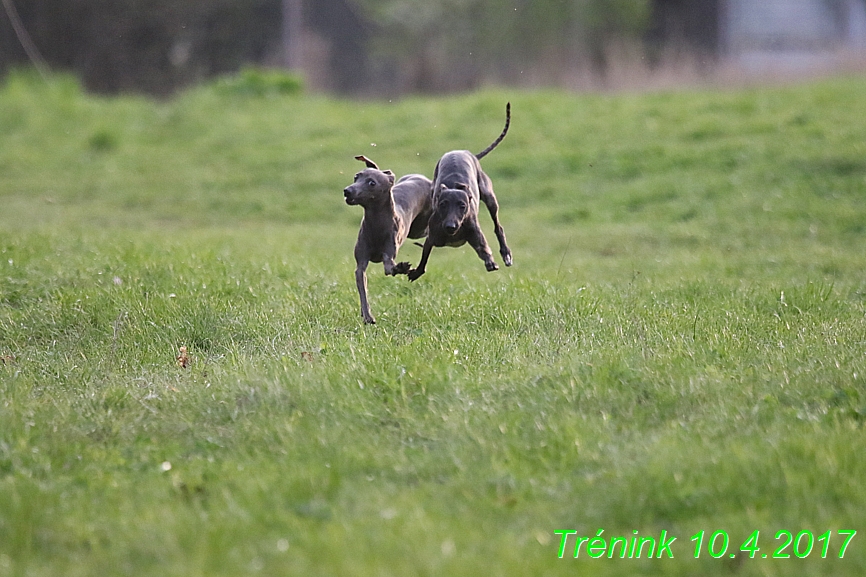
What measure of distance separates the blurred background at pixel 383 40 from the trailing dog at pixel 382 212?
1821 centimetres

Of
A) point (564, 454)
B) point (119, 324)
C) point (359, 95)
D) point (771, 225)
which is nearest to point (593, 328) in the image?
point (564, 454)

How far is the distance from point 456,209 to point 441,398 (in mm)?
1180

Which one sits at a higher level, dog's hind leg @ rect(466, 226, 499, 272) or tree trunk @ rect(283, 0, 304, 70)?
tree trunk @ rect(283, 0, 304, 70)

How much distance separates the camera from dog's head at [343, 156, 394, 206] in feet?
18.4

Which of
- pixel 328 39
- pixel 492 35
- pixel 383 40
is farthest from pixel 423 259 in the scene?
pixel 383 40

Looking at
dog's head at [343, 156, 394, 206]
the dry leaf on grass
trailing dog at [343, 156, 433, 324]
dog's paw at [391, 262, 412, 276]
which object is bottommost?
the dry leaf on grass

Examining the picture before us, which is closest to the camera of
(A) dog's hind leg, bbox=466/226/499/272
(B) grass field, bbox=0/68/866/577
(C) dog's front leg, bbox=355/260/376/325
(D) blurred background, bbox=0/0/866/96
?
(B) grass field, bbox=0/68/866/577

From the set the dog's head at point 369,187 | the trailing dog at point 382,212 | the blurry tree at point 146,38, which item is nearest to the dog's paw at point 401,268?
the trailing dog at point 382,212

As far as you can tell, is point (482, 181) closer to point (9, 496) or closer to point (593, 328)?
point (593, 328)

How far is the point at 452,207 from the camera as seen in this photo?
562cm

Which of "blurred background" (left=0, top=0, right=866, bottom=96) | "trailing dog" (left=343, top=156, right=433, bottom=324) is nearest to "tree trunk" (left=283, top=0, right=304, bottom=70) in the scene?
"blurred background" (left=0, top=0, right=866, bottom=96)

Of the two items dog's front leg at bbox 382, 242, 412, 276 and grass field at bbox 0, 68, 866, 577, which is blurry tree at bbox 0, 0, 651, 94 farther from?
dog's front leg at bbox 382, 242, 412, 276

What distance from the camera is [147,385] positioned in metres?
5.35

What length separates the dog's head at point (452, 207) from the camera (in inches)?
219
